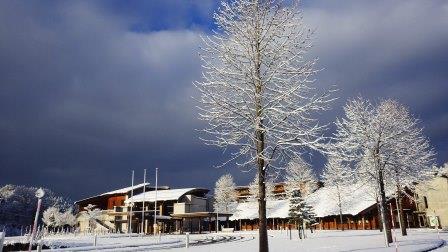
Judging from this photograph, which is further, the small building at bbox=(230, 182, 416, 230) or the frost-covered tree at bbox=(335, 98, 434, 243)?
the small building at bbox=(230, 182, 416, 230)

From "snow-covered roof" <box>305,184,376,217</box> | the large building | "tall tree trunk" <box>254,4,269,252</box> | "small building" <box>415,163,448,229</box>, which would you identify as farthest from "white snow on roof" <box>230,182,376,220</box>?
"tall tree trunk" <box>254,4,269,252</box>

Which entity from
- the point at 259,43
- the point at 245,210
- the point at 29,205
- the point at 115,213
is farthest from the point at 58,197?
the point at 259,43

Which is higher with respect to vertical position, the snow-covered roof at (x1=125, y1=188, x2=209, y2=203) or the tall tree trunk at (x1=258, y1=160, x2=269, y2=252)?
the snow-covered roof at (x1=125, y1=188, x2=209, y2=203)

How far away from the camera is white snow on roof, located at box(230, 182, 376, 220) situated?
206 ft

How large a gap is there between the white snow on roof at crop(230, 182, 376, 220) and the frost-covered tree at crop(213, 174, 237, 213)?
7.75ft

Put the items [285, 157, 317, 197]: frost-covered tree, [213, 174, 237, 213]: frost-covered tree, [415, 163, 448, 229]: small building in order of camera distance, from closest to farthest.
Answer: [415, 163, 448, 229]: small building
[285, 157, 317, 197]: frost-covered tree
[213, 174, 237, 213]: frost-covered tree

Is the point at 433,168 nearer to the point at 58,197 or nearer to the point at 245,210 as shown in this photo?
the point at 245,210

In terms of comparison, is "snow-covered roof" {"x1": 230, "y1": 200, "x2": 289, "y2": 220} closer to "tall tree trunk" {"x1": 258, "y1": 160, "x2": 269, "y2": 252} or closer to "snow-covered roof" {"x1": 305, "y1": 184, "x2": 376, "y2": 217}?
"snow-covered roof" {"x1": 305, "y1": 184, "x2": 376, "y2": 217}

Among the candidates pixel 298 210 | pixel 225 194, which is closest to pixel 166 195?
pixel 225 194

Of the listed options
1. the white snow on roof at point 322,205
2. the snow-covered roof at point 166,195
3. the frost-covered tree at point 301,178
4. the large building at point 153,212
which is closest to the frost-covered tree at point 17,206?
the large building at point 153,212

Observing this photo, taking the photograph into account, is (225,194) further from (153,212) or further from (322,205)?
(322,205)

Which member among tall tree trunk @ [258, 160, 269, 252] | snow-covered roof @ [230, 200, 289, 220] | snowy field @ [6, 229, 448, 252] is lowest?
snowy field @ [6, 229, 448, 252]

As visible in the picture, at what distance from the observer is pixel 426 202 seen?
217ft

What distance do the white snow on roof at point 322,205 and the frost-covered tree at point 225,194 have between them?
7.75ft
